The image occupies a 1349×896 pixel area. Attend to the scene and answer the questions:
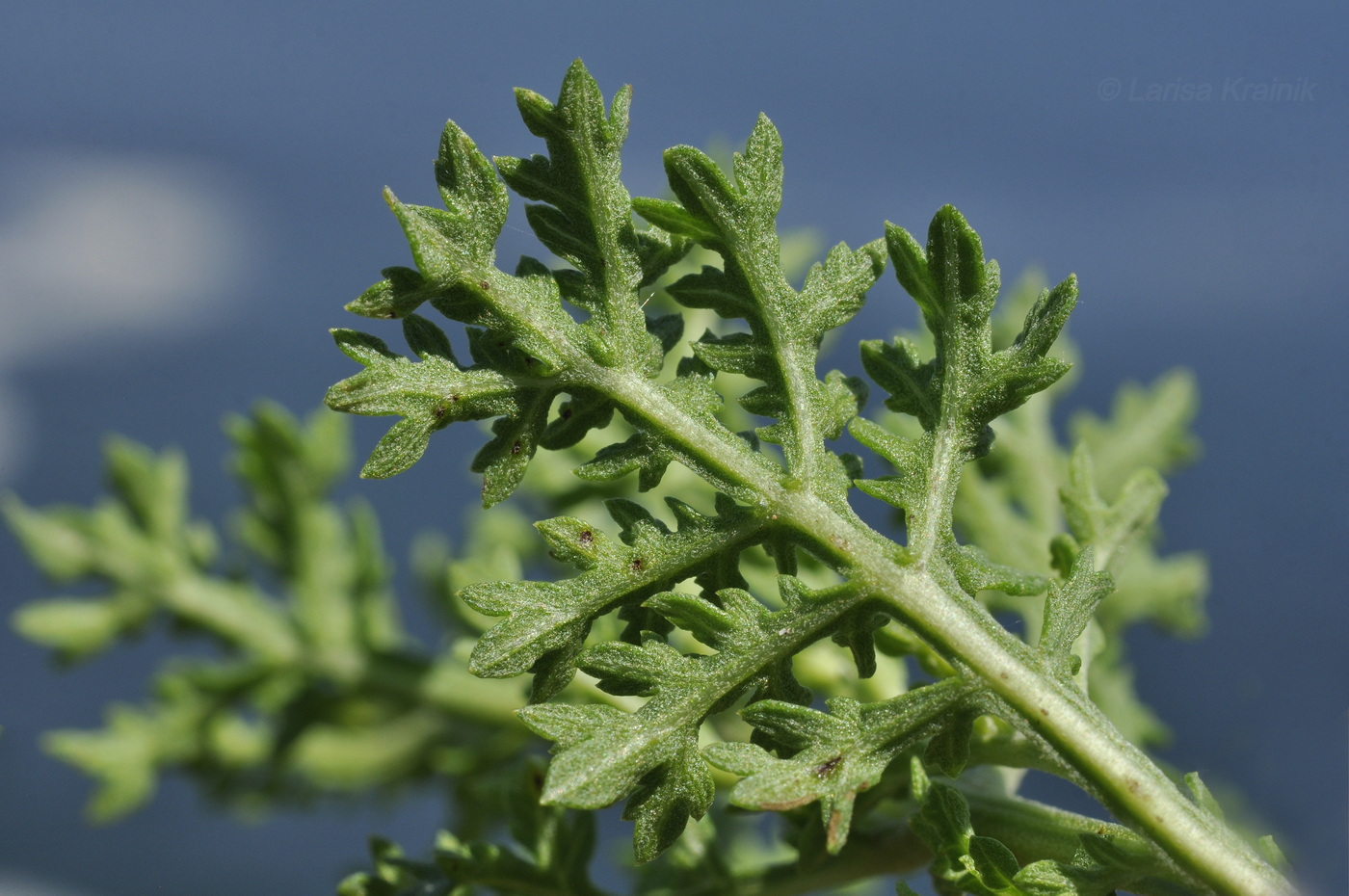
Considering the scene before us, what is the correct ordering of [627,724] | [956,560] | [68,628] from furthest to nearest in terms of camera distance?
[68,628], [956,560], [627,724]

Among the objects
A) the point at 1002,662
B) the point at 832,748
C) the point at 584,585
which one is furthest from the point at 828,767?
the point at 584,585

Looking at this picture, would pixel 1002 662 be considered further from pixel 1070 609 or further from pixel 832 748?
pixel 832 748

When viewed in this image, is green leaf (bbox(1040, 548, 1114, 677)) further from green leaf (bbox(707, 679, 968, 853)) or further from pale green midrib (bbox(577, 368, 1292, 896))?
green leaf (bbox(707, 679, 968, 853))

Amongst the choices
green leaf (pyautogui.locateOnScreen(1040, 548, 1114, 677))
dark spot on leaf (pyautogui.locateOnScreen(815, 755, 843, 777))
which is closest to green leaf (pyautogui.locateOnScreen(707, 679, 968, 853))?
dark spot on leaf (pyautogui.locateOnScreen(815, 755, 843, 777))

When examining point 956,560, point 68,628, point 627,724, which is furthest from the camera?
point 68,628

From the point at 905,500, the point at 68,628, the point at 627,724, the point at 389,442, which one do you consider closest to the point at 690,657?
the point at 627,724

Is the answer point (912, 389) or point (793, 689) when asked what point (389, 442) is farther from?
point (912, 389)

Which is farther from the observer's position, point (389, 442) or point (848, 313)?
point (848, 313)
